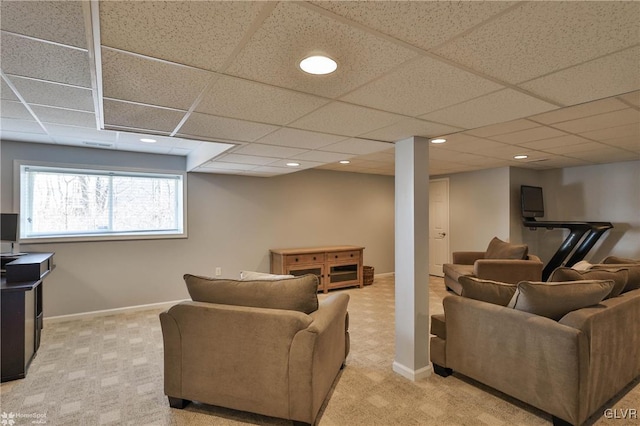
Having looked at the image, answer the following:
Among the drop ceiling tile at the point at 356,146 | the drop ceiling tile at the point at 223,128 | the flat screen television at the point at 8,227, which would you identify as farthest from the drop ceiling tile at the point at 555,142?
the flat screen television at the point at 8,227

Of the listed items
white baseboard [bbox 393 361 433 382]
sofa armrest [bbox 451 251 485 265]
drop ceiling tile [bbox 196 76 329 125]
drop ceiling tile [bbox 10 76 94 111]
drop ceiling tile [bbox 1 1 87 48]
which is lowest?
white baseboard [bbox 393 361 433 382]

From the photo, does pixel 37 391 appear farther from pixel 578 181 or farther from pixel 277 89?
pixel 578 181

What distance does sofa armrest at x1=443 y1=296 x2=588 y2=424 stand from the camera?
6.44 feet

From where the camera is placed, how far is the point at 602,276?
2.50 metres

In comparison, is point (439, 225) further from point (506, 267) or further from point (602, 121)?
point (602, 121)

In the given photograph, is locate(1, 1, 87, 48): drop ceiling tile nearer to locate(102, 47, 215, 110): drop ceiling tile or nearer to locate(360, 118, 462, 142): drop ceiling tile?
locate(102, 47, 215, 110): drop ceiling tile

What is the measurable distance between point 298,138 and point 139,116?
1170 mm

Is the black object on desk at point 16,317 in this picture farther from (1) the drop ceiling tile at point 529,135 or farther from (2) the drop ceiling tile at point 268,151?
(1) the drop ceiling tile at point 529,135

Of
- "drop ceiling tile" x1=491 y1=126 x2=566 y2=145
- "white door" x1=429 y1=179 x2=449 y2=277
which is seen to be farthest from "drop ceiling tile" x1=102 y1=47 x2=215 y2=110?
"white door" x1=429 y1=179 x2=449 y2=277

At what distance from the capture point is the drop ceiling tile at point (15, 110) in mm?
2432

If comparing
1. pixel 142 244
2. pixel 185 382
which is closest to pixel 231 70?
pixel 185 382

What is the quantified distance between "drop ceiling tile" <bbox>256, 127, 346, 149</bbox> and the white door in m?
4.46

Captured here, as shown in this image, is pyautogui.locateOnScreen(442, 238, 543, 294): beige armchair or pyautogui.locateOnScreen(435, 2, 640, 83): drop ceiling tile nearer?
pyautogui.locateOnScreen(435, 2, 640, 83): drop ceiling tile

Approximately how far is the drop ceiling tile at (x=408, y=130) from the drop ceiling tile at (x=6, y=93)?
7.82ft
